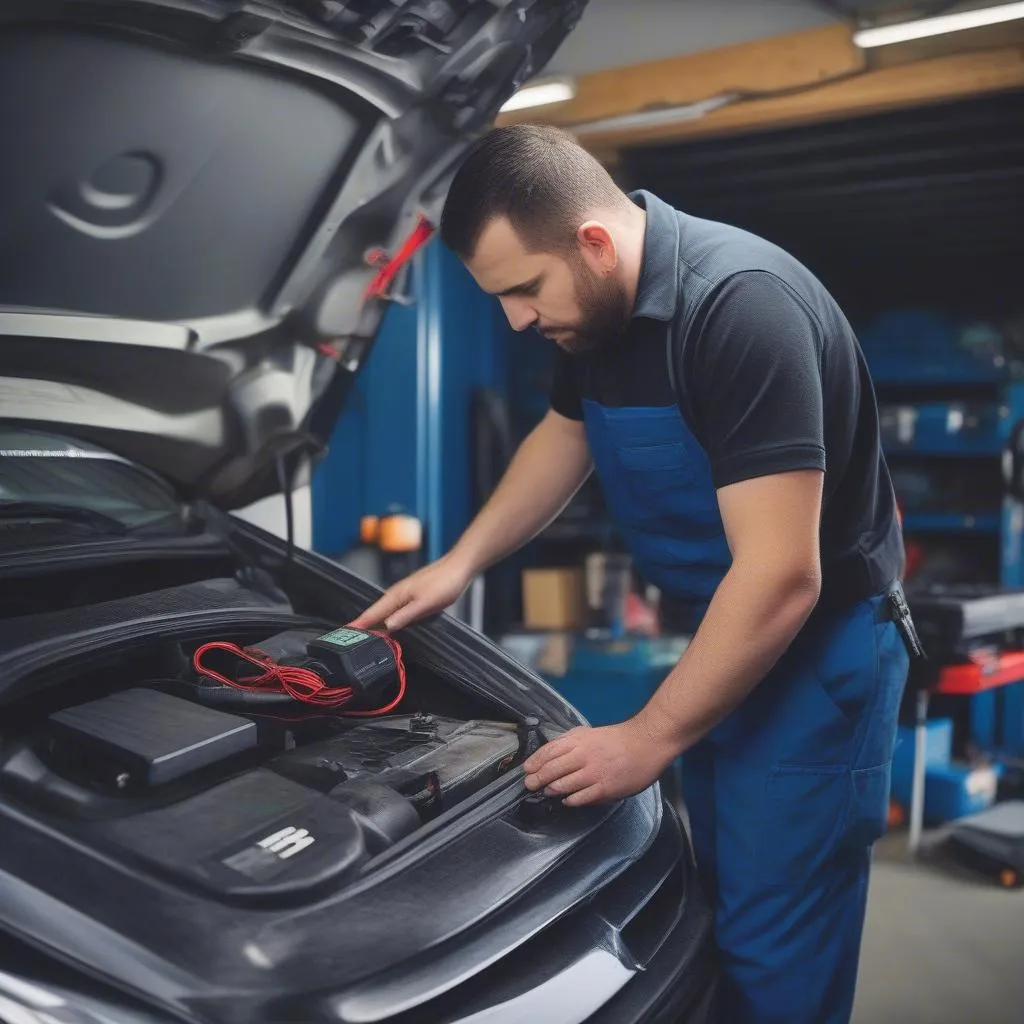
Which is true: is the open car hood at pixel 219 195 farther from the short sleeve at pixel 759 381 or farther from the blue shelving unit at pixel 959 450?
the blue shelving unit at pixel 959 450

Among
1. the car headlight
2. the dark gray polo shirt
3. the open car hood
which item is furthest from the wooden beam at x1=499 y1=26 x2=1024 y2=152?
the car headlight

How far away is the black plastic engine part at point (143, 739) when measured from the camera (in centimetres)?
91

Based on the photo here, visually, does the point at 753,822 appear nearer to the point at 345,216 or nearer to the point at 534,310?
the point at 534,310

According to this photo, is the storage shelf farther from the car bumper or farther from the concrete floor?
the car bumper

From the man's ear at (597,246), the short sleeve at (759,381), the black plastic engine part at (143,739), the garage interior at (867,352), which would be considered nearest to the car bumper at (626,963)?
the black plastic engine part at (143,739)

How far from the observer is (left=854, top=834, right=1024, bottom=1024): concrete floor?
205 centimetres

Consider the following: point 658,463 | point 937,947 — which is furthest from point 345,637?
point 937,947

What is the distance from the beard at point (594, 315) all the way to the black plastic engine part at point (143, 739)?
1.84 feet

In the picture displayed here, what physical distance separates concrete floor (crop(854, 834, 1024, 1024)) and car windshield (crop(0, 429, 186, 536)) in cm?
164

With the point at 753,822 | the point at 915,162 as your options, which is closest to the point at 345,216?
the point at 753,822

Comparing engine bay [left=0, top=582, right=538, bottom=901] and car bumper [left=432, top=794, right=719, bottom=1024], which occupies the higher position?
engine bay [left=0, top=582, right=538, bottom=901]

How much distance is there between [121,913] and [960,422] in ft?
12.1

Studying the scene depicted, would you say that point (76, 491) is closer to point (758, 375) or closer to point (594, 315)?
point (594, 315)

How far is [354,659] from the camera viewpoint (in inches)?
46.2
